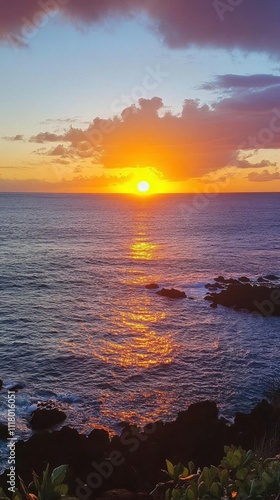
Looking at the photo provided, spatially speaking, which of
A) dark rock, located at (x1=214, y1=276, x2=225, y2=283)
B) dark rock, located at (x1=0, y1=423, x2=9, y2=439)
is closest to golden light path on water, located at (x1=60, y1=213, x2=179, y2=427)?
dark rock, located at (x1=0, y1=423, x2=9, y2=439)

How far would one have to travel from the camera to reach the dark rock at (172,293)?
5306cm

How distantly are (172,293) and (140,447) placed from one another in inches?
1322

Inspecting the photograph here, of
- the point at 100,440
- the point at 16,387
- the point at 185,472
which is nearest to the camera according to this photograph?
the point at 185,472

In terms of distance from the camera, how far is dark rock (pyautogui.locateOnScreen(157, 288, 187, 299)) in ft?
174

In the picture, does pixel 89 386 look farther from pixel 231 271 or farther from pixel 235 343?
pixel 231 271

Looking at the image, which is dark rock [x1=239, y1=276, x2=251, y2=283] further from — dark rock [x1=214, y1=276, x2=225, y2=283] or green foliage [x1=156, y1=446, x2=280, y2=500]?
green foliage [x1=156, y1=446, x2=280, y2=500]

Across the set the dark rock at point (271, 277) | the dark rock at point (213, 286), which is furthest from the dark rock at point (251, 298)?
the dark rock at point (271, 277)

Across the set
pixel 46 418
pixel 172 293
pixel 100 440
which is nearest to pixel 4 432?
pixel 46 418

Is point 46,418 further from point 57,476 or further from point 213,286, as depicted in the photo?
point 213,286

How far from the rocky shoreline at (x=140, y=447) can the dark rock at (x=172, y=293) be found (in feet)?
96.2

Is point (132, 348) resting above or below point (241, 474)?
below

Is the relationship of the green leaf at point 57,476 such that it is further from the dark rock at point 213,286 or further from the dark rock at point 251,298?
the dark rock at point 213,286

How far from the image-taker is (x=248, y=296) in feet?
167

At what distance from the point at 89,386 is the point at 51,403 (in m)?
3.18
